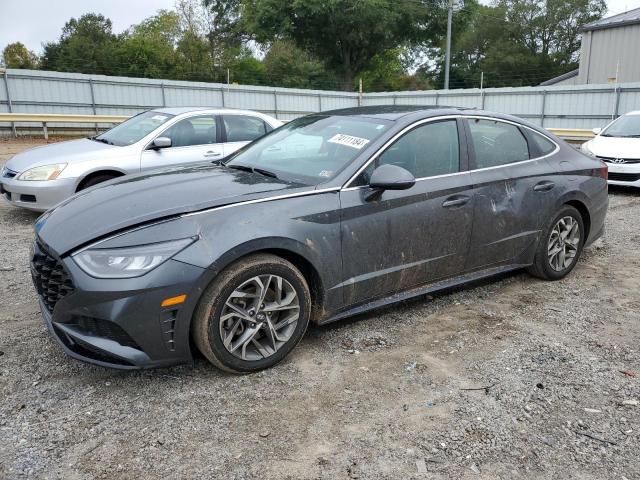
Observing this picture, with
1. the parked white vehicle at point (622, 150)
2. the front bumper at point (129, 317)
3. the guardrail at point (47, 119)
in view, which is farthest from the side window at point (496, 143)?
the guardrail at point (47, 119)

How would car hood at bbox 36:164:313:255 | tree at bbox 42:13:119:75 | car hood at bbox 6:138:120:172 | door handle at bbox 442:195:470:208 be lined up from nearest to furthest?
car hood at bbox 36:164:313:255 → door handle at bbox 442:195:470:208 → car hood at bbox 6:138:120:172 → tree at bbox 42:13:119:75

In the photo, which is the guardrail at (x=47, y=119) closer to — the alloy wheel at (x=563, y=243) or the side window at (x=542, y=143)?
the side window at (x=542, y=143)

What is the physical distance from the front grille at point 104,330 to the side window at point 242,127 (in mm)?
5342

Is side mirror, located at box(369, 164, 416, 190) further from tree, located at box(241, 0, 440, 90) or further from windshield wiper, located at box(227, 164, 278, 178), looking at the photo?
tree, located at box(241, 0, 440, 90)

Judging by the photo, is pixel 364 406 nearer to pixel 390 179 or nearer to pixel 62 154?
pixel 390 179

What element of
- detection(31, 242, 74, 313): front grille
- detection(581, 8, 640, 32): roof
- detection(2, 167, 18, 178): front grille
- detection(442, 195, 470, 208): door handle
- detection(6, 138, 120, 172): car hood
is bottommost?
detection(31, 242, 74, 313): front grille

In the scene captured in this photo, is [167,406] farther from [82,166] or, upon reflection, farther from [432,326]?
[82,166]

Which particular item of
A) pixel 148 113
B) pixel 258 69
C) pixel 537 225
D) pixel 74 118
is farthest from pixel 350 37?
pixel 537 225

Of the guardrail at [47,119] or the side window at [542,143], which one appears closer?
the side window at [542,143]

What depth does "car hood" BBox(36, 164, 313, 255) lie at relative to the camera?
310cm

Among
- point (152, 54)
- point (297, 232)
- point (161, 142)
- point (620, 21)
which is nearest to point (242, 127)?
point (161, 142)

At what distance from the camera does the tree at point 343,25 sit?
1460 inches

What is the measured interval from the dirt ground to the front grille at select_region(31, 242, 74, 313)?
1.57ft

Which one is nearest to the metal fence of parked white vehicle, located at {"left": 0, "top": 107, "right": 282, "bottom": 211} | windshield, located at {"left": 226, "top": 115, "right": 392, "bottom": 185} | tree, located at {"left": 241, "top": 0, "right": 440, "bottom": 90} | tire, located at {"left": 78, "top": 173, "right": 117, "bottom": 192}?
parked white vehicle, located at {"left": 0, "top": 107, "right": 282, "bottom": 211}
